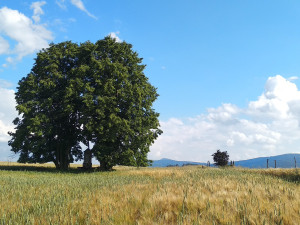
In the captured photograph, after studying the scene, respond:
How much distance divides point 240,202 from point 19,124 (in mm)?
31726

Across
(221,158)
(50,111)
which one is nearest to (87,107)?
(50,111)

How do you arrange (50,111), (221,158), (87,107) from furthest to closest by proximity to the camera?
(221,158) → (50,111) → (87,107)

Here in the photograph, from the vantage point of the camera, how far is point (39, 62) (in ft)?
105

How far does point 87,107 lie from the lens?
28234mm

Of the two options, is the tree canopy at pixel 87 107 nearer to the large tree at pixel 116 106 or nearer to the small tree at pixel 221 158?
the large tree at pixel 116 106

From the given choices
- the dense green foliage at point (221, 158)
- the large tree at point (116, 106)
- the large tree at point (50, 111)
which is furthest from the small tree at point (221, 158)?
the large tree at point (50, 111)

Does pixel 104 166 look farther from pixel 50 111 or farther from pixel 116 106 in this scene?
pixel 50 111

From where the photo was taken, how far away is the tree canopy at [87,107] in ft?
90.2

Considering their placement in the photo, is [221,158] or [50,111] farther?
[221,158]

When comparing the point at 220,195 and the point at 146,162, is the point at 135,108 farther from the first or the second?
the point at 220,195

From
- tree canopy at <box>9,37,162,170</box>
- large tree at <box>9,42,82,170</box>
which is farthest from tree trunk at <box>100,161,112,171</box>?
large tree at <box>9,42,82,170</box>

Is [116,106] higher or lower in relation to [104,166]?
higher

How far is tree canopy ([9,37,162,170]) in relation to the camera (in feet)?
90.2

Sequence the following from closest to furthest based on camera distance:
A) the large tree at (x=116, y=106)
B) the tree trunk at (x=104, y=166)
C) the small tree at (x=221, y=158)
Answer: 1. the large tree at (x=116, y=106)
2. the tree trunk at (x=104, y=166)
3. the small tree at (x=221, y=158)
